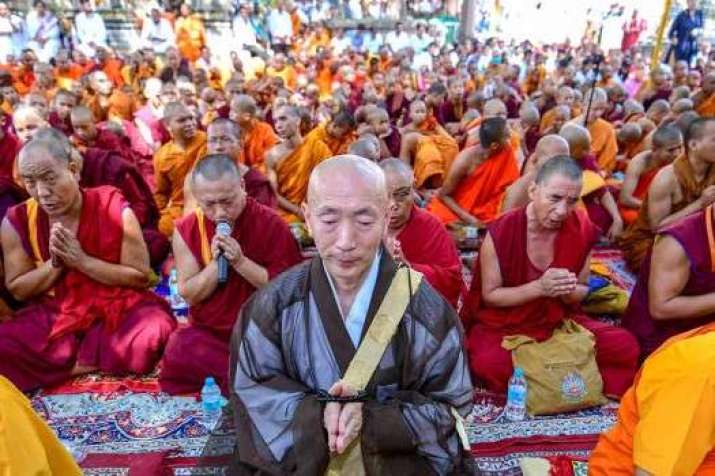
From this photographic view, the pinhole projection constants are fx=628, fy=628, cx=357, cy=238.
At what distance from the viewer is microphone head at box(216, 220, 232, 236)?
3357 mm

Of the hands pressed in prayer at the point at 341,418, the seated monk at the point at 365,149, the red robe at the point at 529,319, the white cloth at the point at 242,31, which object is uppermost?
the white cloth at the point at 242,31

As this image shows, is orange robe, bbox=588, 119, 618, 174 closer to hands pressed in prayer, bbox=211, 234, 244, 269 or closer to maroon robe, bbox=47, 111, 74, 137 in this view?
hands pressed in prayer, bbox=211, 234, 244, 269

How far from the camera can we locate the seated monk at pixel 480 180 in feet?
19.9

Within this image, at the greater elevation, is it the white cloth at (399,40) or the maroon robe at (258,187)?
the white cloth at (399,40)

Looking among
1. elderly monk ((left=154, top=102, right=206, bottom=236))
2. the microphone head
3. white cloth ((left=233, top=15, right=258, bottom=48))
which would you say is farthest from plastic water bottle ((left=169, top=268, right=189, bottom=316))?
white cloth ((left=233, top=15, right=258, bottom=48))

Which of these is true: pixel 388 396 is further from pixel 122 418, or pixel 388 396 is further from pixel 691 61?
pixel 691 61

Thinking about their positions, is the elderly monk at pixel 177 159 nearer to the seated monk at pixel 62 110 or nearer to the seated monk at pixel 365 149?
the seated monk at pixel 62 110

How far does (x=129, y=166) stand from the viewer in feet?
17.8

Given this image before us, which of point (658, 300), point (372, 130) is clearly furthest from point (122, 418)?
point (372, 130)

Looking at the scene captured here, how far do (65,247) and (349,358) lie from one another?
2190 mm

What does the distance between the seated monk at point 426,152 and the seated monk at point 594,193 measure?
192cm

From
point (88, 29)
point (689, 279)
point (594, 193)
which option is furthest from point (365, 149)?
point (88, 29)

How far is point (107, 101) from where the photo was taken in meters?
10.2

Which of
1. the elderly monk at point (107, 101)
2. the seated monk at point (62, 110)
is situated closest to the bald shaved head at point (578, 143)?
the seated monk at point (62, 110)
